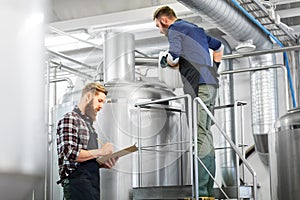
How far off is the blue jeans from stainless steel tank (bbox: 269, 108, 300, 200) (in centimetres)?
80

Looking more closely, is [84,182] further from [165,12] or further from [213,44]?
[213,44]

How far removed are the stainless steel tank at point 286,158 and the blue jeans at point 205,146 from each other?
2.64ft

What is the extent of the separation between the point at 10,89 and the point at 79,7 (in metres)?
4.66

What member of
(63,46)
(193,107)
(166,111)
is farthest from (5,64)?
(63,46)

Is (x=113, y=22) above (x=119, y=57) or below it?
above

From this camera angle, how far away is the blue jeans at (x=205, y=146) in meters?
3.81

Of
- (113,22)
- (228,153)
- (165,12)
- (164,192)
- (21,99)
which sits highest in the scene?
(113,22)

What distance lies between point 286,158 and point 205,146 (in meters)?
1.00

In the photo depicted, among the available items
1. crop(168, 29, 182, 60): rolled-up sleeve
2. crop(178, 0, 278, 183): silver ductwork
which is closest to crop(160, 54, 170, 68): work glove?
crop(168, 29, 182, 60): rolled-up sleeve

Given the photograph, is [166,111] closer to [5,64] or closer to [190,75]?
[190,75]

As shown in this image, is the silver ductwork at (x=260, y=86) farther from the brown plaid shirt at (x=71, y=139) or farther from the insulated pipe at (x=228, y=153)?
the brown plaid shirt at (x=71, y=139)

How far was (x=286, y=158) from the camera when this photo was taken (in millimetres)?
4480

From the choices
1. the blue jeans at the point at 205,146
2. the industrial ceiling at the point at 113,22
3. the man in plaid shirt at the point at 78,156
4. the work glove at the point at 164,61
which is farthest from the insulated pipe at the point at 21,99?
the industrial ceiling at the point at 113,22

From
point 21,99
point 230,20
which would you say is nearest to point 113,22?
point 230,20
